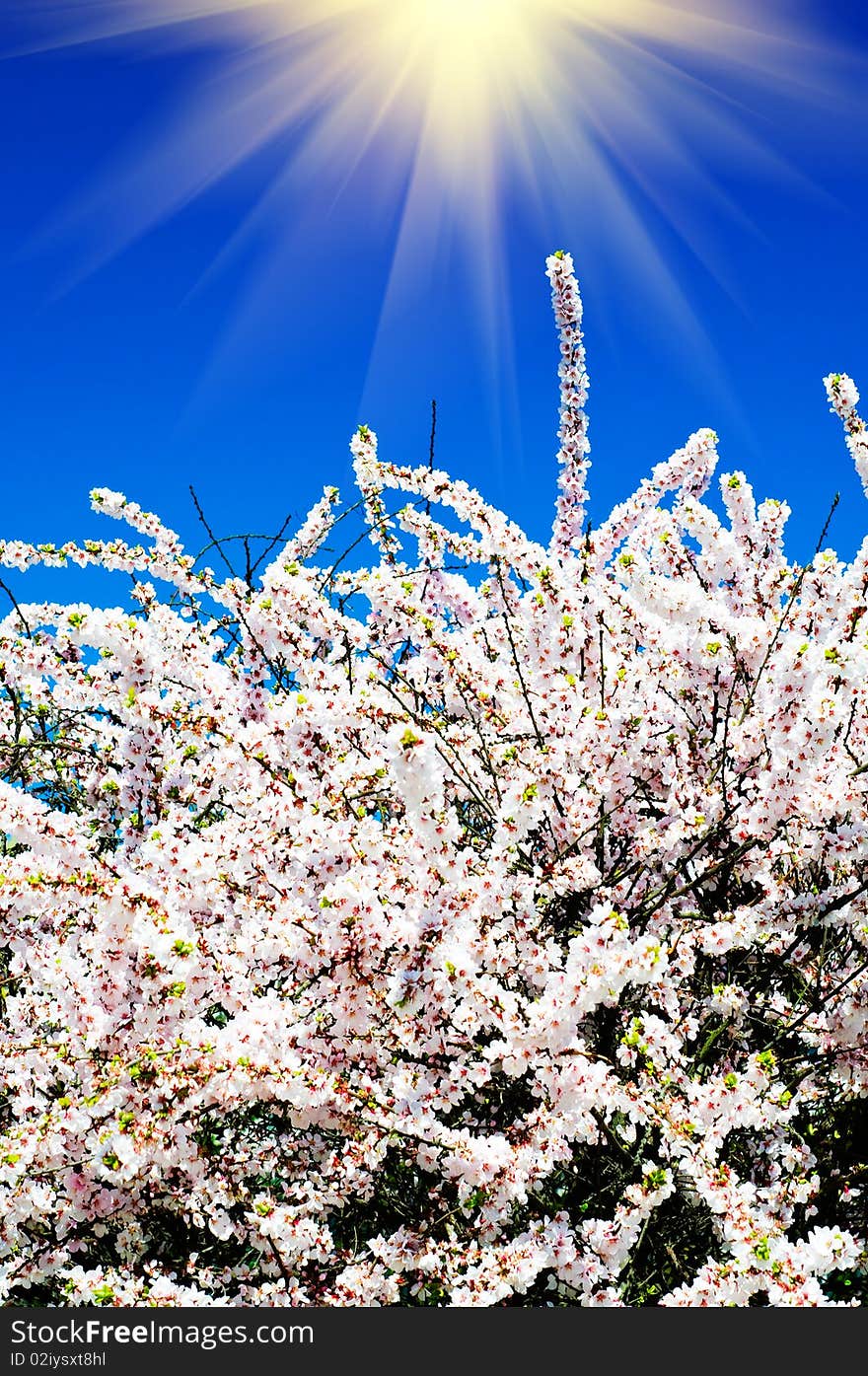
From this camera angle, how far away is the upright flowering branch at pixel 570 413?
713cm

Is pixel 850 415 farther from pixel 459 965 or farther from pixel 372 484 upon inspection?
pixel 459 965

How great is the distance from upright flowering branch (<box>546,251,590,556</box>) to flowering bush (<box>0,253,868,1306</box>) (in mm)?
2032

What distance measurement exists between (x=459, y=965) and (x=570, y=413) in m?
5.25

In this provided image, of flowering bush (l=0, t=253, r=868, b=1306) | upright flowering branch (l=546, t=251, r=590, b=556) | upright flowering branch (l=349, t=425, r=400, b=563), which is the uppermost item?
upright flowering branch (l=546, t=251, r=590, b=556)

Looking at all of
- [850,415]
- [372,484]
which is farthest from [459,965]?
[850,415]

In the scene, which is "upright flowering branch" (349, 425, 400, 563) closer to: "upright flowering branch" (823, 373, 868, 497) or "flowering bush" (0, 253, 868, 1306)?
"flowering bush" (0, 253, 868, 1306)

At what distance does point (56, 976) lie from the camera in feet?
13.0

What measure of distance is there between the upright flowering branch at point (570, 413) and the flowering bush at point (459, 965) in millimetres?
2032

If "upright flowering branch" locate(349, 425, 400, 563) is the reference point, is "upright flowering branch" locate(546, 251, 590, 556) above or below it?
above

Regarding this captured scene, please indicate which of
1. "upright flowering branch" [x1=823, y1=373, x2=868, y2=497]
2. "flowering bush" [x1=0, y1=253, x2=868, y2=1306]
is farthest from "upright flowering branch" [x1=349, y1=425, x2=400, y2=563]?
"upright flowering branch" [x1=823, y1=373, x2=868, y2=497]

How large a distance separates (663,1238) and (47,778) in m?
4.37

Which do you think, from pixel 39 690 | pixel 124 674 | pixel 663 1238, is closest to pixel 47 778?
pixel 39 690

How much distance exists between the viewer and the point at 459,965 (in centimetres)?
316

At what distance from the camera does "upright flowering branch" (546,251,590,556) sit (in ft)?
23.4
